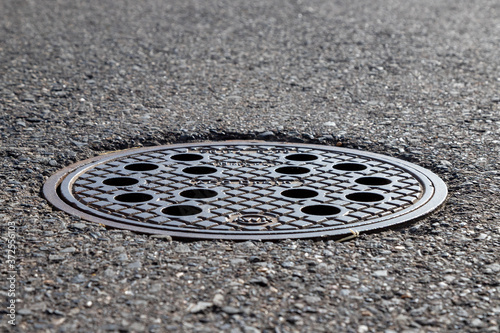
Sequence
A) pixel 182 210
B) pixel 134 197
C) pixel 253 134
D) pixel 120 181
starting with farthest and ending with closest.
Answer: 1. pixel 253 134
2. pixel 120 181
3. pixel 134 197
4. pixel 182 210

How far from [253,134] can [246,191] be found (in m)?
0.97

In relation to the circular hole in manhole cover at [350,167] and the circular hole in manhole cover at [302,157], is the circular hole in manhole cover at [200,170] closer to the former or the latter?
the circular hole in manhole cover at [302,157]

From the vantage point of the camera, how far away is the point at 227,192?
3.23 metres

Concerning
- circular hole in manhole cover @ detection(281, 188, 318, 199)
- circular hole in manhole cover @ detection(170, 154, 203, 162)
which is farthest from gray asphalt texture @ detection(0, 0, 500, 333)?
circular hole in manhole cover @ detection(281, 188, 318, 199)

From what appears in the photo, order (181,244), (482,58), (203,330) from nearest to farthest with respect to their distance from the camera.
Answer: (203,330) < (181,244) < (482,58)

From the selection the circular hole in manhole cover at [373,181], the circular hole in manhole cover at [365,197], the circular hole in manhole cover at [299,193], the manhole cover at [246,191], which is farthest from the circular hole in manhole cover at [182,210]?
the circular hole in manhole cover at [373,181]

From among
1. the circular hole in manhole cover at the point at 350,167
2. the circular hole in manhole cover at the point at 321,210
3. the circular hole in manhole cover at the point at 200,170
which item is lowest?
the circular hole in manhole cover at the point at 321,210

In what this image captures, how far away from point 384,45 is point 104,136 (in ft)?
11.8

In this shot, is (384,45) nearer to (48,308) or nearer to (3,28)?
(3,28)

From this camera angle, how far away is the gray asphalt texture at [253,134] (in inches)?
89.0

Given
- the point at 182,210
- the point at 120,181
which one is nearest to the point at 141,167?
the point at 120,181

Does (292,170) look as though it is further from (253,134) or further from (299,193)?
(253,134)

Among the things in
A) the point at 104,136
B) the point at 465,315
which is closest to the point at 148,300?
the point at 465,315

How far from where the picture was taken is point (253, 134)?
416cm
